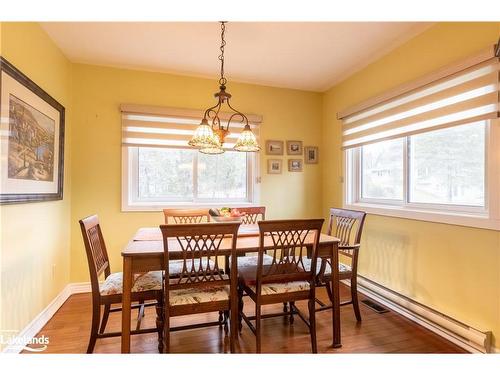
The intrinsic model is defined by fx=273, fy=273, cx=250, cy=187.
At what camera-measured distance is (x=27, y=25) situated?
2.02m

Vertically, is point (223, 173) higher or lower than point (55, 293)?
higher

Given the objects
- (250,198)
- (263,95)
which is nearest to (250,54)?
(263,95)

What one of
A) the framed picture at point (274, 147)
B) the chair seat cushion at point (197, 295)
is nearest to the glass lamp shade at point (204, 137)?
the chair seat cushion at point (197, 295)

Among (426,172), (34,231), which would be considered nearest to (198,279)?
(34,231)

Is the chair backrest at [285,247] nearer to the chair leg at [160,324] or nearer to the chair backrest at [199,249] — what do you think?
the chair backrest at [199,249]

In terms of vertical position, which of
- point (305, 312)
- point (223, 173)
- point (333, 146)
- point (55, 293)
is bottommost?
point (305, 312)

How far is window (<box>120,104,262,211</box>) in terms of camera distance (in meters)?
3.04

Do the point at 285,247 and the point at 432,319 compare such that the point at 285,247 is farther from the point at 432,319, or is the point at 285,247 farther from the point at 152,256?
the point at 432,319

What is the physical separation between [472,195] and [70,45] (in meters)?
3.63

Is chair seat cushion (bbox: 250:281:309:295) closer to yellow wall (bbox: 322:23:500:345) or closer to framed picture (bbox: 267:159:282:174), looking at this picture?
yellow wall (bbox: 322:23:500:345)

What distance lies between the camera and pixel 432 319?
2.17m

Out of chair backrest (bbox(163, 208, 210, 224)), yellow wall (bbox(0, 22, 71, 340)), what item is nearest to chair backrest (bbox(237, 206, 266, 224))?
chair backrest (bbox(163, 208, 210, 224))

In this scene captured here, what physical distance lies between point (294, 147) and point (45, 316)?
3123mm

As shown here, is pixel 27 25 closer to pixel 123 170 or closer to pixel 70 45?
pixel 70 45
